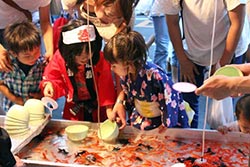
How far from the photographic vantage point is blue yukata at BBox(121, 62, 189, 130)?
1578mm

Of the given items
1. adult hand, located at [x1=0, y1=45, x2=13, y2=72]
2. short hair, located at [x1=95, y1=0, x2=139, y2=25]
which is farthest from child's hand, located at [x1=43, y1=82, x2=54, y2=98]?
short hair, located at [x1=95, y1=0, x2=139, y2=25]

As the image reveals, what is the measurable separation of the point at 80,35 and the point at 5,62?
42 cm

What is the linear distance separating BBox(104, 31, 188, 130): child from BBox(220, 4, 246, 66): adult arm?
336mm

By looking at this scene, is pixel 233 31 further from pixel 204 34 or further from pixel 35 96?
pixel 35 96

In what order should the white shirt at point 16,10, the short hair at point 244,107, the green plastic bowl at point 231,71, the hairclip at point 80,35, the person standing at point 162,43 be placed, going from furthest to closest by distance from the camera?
the person standing at point 162,43, the white shirt at point 16,10, the hairclip at point 80,35, the short hair at point 244,107, the green plastic bowl at point 231,71

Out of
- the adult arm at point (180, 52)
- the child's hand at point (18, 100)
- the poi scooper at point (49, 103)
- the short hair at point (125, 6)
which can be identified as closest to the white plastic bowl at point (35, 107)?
the poi scooper at point (49, 103)

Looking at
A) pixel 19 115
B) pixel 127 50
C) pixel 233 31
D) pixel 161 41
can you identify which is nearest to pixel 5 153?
pixel 19 115

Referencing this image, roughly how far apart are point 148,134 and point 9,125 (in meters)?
0.52

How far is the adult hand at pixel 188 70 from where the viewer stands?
1.91 m

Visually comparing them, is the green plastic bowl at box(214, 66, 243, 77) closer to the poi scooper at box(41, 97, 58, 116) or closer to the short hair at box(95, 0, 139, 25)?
the short hair at box(95, 0, 139, 25)

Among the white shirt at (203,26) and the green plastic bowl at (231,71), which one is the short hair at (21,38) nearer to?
the white shirt at (203,26)

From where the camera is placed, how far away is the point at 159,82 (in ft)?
5.18

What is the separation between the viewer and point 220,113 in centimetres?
178

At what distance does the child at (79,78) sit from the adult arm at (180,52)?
338 millimetres
